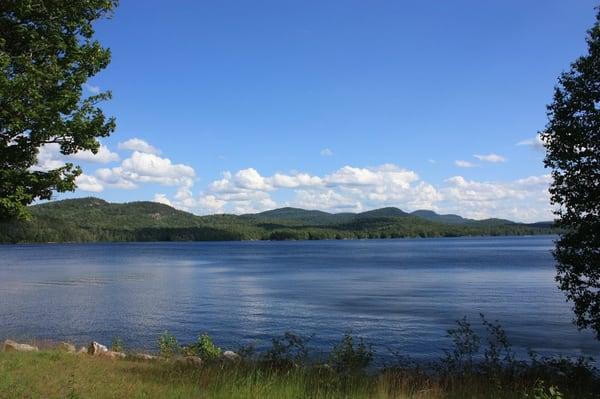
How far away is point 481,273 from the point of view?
84562mm

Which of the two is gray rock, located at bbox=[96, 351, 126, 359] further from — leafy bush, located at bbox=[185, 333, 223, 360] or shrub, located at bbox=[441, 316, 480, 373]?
shrub, located at bbox=[441, 316, 480, 373]

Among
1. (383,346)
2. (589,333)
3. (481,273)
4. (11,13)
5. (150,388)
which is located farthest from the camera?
(481,273)

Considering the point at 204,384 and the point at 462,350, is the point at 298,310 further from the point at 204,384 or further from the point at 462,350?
the point at 204,384

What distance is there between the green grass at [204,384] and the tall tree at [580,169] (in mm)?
3585

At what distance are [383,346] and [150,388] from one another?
20211 mm

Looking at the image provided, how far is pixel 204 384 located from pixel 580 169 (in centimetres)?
1344

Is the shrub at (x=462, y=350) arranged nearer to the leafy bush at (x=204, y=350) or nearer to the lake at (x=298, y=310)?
the lake at (x=298, y=310)

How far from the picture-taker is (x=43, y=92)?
1362 centimetres

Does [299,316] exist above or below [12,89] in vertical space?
below

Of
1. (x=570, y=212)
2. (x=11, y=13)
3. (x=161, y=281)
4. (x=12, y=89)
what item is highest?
(x=11, y=13)

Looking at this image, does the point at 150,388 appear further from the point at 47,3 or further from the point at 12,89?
the point at 47,3

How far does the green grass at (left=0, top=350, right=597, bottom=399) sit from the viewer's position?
10.8m

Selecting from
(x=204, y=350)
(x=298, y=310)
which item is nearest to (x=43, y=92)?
(x=204, y=350)

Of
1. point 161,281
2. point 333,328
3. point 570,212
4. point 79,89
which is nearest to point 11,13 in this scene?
point 79,89
